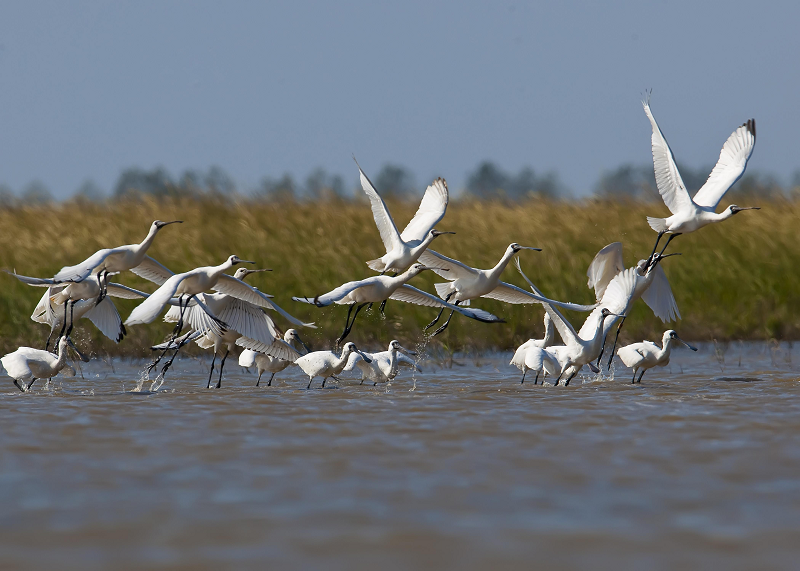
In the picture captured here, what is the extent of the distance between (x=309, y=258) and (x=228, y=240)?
1449 mm

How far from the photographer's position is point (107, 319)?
11.7m

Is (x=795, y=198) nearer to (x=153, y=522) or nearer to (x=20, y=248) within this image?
(x=20, y=248)

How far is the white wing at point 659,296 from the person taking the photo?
11680 millimetres

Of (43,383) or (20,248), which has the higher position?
(20,248)

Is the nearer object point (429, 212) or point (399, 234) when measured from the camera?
point (399, 234)

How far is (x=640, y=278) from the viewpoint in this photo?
37.3 feet

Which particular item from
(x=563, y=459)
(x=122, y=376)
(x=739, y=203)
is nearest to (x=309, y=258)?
(x=122, y=376)

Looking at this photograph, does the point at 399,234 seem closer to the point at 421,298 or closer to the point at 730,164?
the point at 421,298

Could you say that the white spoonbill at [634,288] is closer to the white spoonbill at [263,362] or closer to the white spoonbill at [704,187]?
the white spoonbill at [704,187]

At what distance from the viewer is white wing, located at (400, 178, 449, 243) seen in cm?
1120

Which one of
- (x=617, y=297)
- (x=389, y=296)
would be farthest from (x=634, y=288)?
(x=389, y=296)

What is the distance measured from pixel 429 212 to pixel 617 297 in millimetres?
2047

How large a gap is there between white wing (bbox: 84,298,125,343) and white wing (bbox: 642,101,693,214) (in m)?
5.71

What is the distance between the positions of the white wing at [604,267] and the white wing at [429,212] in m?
1.71
